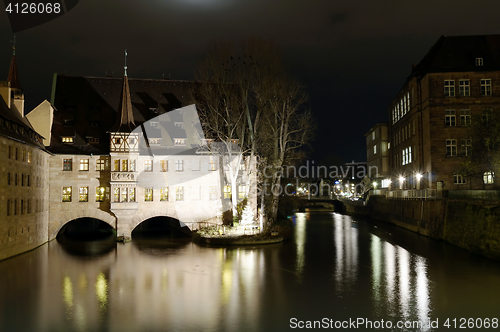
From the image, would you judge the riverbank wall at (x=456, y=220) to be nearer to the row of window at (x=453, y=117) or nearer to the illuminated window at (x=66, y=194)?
the row of window at (x=453, y=117)

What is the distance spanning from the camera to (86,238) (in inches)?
1668

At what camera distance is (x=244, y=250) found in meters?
31.3

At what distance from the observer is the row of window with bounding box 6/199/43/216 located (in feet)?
91.9

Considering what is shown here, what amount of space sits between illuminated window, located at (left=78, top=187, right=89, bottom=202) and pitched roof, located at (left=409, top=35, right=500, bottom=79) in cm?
3473

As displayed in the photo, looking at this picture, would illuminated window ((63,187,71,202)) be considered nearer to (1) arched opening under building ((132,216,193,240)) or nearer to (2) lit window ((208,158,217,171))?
(1) arched opening under building ((132,216,193,240))

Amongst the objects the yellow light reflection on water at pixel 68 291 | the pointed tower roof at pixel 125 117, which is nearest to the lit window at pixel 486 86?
the pointed tower roof at pixel 125 117

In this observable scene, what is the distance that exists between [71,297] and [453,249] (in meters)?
24.4

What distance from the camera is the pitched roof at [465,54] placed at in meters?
46.1

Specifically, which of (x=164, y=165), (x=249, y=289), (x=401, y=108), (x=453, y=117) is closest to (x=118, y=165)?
(x=164, y=165)

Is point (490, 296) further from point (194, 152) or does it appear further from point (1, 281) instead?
point (194, 152)

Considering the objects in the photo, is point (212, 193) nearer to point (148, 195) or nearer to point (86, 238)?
point (148, 195)

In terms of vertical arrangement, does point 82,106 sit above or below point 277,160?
above

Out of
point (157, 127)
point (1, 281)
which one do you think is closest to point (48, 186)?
point (157, 127)

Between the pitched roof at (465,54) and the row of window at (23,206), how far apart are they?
38097 mm
